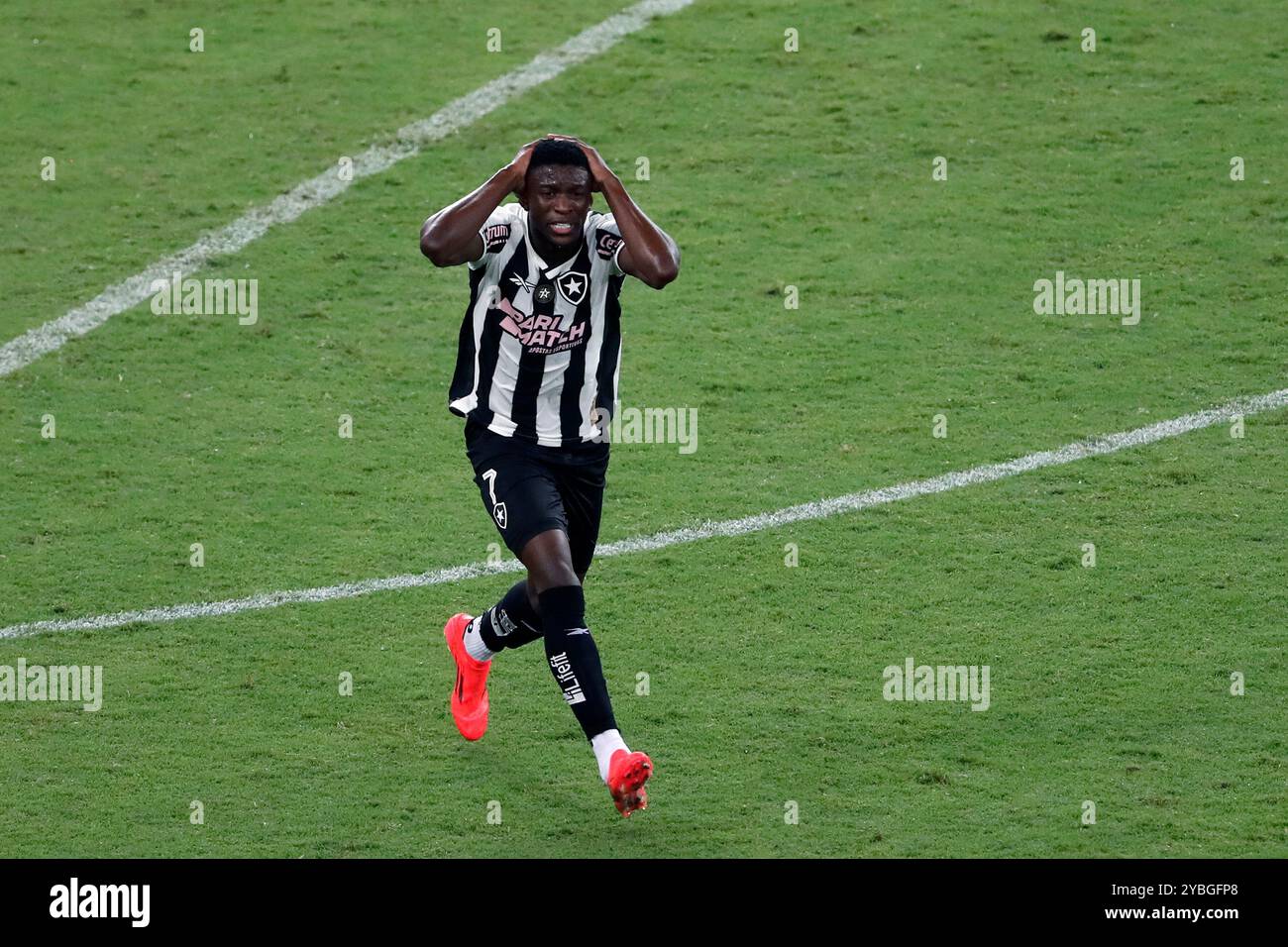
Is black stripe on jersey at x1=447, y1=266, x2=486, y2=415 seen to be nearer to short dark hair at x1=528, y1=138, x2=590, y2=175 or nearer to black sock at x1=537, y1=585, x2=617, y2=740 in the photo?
short dark hair at x1=528, y1=138, x2=590, y2=175

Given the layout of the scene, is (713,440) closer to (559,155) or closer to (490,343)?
(490,343)

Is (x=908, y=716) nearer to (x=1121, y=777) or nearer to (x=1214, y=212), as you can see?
(x=1121, y=777)

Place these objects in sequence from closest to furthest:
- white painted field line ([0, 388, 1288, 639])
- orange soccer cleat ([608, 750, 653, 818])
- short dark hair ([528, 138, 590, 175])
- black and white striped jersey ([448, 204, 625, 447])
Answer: orange soccer cleat ([608, 750, 653, 818]) < short dark hair ([528, 138, 590, 175]) < black and white striped jersey ([448, 204, 625, 447]) < white painted field line ([0, 388, 1288, 639])

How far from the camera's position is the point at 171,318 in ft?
34.6

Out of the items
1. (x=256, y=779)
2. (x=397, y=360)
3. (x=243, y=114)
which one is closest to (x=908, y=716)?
(x=256, y=779)

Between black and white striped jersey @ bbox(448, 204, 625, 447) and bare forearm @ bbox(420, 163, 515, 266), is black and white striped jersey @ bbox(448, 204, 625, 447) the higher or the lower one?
the lower one

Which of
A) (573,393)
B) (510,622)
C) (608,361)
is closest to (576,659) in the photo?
(510,622)

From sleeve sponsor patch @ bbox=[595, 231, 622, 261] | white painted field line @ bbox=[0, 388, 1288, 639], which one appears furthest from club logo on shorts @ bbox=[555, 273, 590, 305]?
white painted field line @ bbox=[0, 388, 1288, 639]

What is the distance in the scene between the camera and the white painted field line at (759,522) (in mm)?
7969

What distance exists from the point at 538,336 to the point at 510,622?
1.10 meters

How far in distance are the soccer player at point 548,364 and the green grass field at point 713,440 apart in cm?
65

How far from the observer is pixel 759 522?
8.65 meters

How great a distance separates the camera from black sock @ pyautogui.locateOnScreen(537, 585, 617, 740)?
6.20 m

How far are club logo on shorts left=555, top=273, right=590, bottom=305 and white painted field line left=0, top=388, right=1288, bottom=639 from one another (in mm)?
2028
